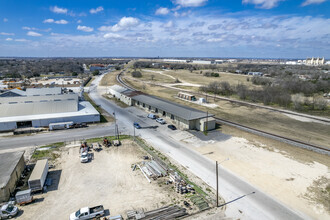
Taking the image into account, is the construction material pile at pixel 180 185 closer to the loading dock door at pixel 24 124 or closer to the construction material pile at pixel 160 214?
the construction material pile at pixel 160 214

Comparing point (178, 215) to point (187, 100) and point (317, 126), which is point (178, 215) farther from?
point (187, 100)

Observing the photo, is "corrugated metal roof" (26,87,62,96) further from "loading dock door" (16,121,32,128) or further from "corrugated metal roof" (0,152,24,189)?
"corrugated metal roof" (0,152,24,189)

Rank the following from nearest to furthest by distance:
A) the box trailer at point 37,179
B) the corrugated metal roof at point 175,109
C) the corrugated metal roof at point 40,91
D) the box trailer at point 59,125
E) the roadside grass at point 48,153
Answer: the box trailer at point 37,179 → the roadside grass at point 48,153 → the box trailer at point 59,125 → the corrugated metal roof at point 175,109 → the corrugated metal roof at point 40,91

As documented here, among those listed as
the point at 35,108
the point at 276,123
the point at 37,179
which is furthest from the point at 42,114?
the point at 276,123

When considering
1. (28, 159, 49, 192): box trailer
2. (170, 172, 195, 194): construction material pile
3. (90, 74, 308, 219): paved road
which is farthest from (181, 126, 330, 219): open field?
(28, 159, 49, 192): box trailer

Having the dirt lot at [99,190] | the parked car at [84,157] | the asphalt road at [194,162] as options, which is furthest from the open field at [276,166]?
the parked car at [84,157]

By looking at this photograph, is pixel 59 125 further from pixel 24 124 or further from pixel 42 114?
pixel 24 124

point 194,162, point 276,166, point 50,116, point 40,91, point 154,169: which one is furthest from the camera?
point 40,91
